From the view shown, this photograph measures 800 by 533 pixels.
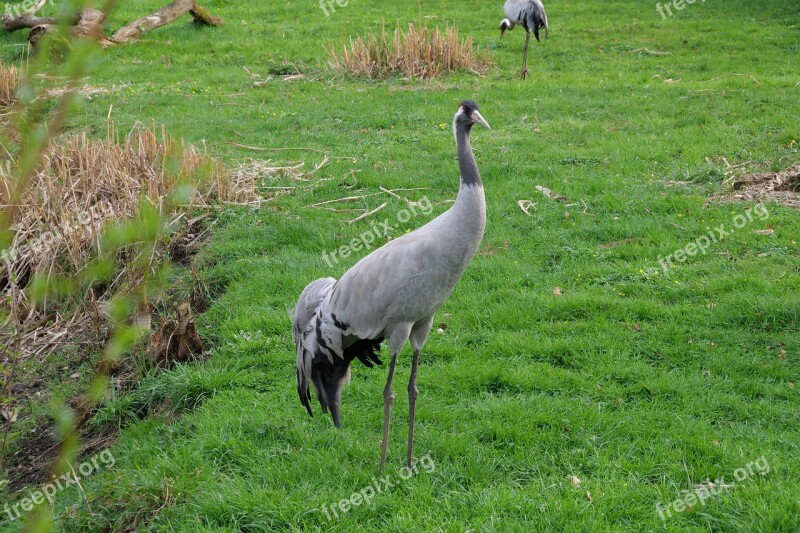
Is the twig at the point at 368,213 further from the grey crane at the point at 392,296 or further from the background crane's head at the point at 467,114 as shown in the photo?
the background crane's head at the point at 467,114

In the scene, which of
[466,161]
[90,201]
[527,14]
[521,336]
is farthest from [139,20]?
[466,161]

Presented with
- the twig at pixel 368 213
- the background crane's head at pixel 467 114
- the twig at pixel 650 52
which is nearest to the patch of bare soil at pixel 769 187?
the twig at pixel 368 213

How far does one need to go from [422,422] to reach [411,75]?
Answer: 961cm

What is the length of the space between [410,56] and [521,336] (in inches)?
351

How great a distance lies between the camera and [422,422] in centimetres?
514

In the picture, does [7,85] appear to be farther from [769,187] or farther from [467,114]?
[769,187]

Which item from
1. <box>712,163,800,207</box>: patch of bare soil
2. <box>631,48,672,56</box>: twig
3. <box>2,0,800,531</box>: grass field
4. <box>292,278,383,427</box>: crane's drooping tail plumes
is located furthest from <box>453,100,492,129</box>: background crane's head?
<box>631,48,672,56</box>: twig

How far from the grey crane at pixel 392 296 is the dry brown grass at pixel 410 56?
9.34 metres

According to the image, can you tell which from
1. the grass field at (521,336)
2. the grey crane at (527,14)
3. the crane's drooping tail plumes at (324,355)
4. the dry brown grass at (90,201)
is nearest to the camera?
the grass field at (521,336)

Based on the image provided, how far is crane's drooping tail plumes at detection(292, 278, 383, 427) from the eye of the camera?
15.8 feet

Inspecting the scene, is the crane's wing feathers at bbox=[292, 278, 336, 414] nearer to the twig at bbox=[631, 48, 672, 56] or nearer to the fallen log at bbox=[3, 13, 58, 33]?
the twig at bbox=[631, 48, 672, 56]

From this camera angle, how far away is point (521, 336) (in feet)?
19.7

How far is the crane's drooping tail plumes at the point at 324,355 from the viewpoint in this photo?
4.81 metres

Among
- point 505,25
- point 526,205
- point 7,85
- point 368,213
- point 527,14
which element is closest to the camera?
point 368,213
